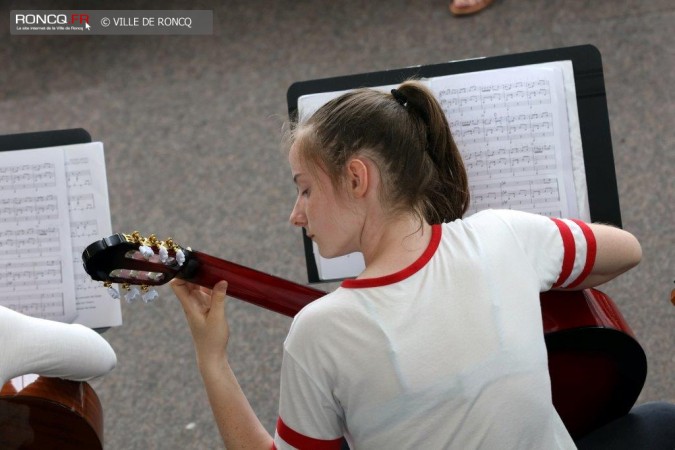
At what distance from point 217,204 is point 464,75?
1.00 m

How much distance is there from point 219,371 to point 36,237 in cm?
48

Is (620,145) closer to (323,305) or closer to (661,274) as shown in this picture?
(661,274)

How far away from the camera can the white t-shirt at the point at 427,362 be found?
2.90 ft

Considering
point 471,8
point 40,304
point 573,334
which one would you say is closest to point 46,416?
point 40,304

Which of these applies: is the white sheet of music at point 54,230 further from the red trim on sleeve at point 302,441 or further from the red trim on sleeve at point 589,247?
the red trim on sleeve at point 589,247

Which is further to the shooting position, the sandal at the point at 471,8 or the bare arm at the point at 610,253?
the sandal at the point at 471,8

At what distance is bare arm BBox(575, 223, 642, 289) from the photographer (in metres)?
1.07

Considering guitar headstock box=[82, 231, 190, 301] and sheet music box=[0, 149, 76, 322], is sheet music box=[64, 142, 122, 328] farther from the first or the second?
guitar headstock box=[82, 231, 190, 301]

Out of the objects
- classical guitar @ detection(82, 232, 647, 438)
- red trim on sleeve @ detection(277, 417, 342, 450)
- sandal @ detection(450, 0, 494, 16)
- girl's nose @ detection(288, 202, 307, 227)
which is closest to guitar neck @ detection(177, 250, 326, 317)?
classical guitar @ detection(82, 232, 647, 438)

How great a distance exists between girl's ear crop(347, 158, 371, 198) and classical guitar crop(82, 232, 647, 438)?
10.2 inches

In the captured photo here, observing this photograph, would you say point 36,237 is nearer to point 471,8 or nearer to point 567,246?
point 567,246

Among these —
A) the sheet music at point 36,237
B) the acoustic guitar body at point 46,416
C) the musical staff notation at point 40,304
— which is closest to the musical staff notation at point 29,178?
the sheet music at point 36,237

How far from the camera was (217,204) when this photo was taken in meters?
2.17

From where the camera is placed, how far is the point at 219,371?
3.63 ft
